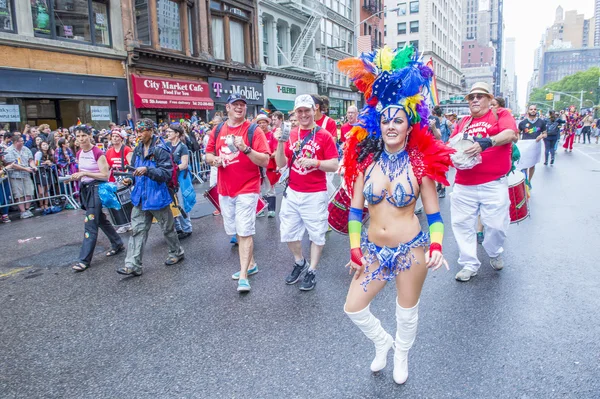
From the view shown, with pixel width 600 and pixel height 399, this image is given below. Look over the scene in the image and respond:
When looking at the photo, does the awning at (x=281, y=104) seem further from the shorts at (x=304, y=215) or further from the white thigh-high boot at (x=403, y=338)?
the white thigh-high boot at (x=403, y=338)

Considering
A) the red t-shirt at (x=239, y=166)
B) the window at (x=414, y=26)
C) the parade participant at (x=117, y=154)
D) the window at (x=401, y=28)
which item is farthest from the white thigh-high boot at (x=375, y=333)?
the window at (x=401, y=28)

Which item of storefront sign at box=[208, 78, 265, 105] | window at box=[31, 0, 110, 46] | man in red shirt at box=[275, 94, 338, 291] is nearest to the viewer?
man in red shirt at box=[275, 94, 338, 291]

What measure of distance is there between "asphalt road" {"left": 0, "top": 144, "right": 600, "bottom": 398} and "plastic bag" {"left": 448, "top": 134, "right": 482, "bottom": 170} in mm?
1288

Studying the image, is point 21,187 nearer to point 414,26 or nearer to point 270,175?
point 270,175

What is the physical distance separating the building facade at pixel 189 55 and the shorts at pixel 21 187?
909 cm

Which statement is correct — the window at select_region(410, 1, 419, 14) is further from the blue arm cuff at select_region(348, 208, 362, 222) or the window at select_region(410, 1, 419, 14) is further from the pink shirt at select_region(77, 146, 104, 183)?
the blue arm cuff at select_region(348, 208, 362, 222)

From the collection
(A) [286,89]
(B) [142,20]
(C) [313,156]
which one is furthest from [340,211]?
(A) [286,89]

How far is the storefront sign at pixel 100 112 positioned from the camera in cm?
1678

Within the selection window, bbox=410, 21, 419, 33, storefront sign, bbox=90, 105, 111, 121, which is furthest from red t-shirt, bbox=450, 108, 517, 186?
window, bbox=410, 21, 419, 33

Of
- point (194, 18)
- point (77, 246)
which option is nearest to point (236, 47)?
point (194, 18)

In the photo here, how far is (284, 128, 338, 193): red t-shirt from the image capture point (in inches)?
178

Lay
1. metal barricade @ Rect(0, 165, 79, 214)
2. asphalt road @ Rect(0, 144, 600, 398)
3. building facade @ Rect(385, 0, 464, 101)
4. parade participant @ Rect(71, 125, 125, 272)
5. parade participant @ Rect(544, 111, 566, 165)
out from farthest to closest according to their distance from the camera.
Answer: building facade @ Rect(385, 0, 464, 101) → parade participant @ Rect(544, 111, 566, 165) → metal barricade @ Rect(0, 165, 79, 214) → parade participant @ Rect(71, 125, 125, 272) → asphalt road @ Rect(0, 144, 600, 398)

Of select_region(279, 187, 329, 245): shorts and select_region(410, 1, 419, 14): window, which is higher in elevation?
select_region(410, 1, 419, 14): window

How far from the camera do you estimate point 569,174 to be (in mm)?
12844
